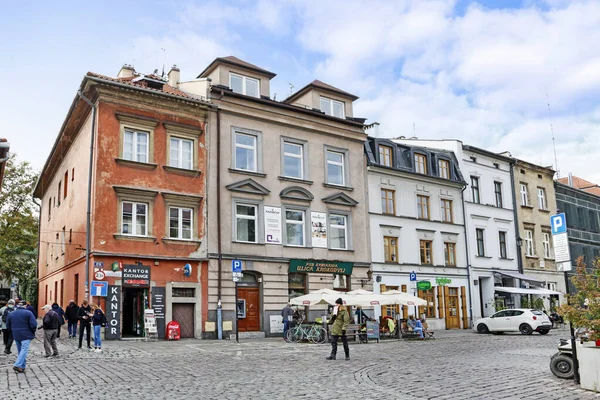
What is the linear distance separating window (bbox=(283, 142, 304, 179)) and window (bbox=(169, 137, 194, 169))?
17.4 feet

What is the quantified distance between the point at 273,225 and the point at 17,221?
76.5 feet

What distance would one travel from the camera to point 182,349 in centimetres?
2033

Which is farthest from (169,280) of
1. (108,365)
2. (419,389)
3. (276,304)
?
(419,389)

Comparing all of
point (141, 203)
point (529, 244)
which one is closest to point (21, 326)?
point (141, 203)

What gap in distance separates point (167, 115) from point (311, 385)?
18.4m

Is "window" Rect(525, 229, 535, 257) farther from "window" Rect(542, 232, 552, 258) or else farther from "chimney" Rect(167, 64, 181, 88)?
"chimney" Rect(167, 64, 181, 88)

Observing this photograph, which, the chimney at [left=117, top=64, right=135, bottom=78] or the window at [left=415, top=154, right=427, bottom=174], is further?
the window at [left=415, top=154, right=427, bottom=174]

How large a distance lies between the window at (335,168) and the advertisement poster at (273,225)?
4.35 metres

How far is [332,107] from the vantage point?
34469 mm

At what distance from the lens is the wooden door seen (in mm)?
28312

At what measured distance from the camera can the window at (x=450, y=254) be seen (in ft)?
123

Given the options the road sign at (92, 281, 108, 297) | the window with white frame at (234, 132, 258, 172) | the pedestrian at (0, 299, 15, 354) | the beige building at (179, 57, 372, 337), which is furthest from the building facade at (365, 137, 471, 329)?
the pedestrian at (0, 299, 15, 354)

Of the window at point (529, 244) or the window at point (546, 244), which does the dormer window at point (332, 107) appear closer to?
the window at point (529, 244)

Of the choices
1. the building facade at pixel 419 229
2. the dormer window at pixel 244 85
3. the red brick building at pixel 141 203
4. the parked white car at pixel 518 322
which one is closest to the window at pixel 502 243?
the building facade at pixel 419 229
